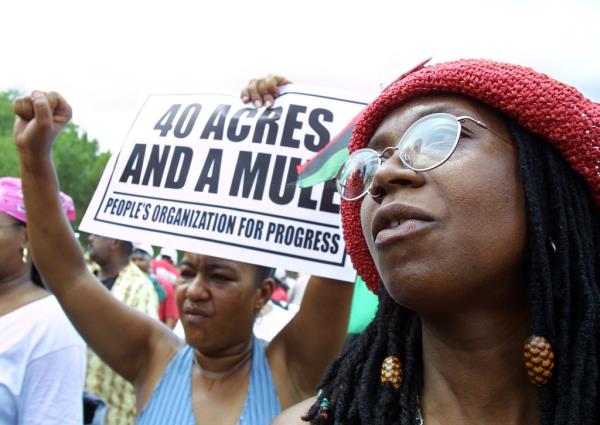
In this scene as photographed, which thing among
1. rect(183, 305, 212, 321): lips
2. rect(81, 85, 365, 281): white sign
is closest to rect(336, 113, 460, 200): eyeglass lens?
rect(81, 85, 365, 281): white sign

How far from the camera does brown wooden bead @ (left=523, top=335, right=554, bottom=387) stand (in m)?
1.29

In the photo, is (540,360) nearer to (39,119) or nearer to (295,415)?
(295,415)

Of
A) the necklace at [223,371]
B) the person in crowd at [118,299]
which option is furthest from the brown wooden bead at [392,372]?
the person in crowd at [118,299]

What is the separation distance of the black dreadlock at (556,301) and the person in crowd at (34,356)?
1589mm

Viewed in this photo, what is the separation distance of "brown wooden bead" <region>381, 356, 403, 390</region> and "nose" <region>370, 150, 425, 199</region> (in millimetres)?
396

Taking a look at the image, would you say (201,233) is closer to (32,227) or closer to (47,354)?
(32,227)

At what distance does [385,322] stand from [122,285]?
12.0 ft

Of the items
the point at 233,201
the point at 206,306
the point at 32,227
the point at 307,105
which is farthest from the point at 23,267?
the point at 307,105

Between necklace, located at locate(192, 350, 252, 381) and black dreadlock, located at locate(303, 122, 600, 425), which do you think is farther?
necklace, located at locate(192, 350, 252, 381)

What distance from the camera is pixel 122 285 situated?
489 cm

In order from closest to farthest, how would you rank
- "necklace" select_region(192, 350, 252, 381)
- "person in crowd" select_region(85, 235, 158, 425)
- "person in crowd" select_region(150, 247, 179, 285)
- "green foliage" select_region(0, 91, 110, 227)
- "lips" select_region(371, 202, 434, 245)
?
"lips" select_region(371, 202, 434, 245)
"necklace" select_region(192, 350, 252, 381)
"person in crowd" select_region(85, 235, 158, 425)
"person in crowd" select_region(150, 247, 179, 285)
"green foliage" select_region(0, 91, 110, 227)

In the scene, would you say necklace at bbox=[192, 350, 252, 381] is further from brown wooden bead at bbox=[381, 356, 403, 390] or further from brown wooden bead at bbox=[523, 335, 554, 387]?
brown wooden bead at bbox=[523, 335, 554, 387]

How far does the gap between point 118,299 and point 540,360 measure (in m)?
1.97

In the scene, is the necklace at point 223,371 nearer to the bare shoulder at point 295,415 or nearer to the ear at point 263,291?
the ear at point 263,291
